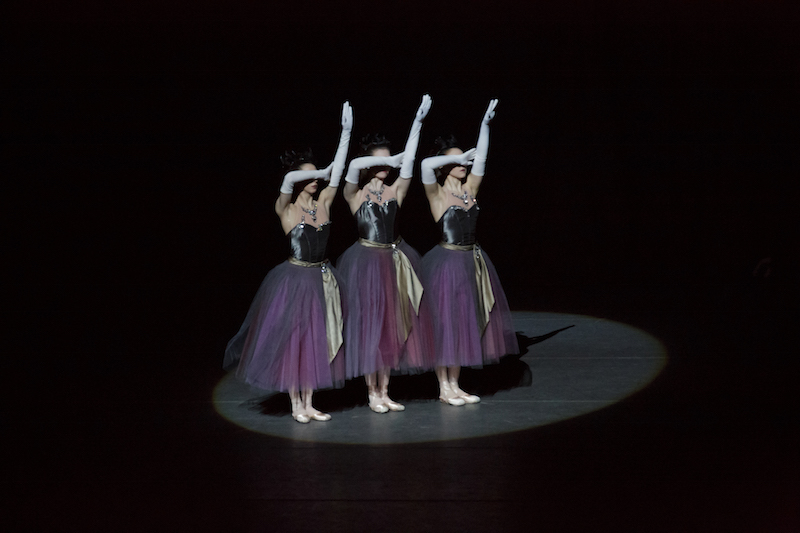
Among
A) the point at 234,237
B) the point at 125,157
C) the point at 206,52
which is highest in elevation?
the point at 206,52

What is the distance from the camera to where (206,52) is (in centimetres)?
589

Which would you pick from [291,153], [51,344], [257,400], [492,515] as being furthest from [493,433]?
[51,344]

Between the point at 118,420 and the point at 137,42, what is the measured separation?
11.2 ft

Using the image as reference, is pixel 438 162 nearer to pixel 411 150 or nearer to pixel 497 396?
pixel 411 150

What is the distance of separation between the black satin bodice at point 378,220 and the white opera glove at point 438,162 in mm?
191

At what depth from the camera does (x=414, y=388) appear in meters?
4.06

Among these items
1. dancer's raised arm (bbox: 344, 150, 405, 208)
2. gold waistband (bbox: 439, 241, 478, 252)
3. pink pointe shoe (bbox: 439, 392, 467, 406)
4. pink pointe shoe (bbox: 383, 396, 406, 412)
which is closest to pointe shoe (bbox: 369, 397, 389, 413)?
pink pointe shoe (bbox: 383, 396, 406, 412)

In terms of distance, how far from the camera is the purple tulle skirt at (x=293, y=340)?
3475 mm

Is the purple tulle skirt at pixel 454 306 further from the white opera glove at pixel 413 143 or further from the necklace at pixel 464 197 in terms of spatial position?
the white opera glove at pixel 413 143

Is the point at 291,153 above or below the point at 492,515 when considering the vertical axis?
above

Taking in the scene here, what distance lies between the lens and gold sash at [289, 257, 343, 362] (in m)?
3.54

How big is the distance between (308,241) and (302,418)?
0.77 metres

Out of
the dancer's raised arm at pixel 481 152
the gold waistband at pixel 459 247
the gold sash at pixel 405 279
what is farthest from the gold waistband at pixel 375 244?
the dancer's raised arm at pixel 481 152

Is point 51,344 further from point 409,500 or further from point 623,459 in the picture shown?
point 623,459
